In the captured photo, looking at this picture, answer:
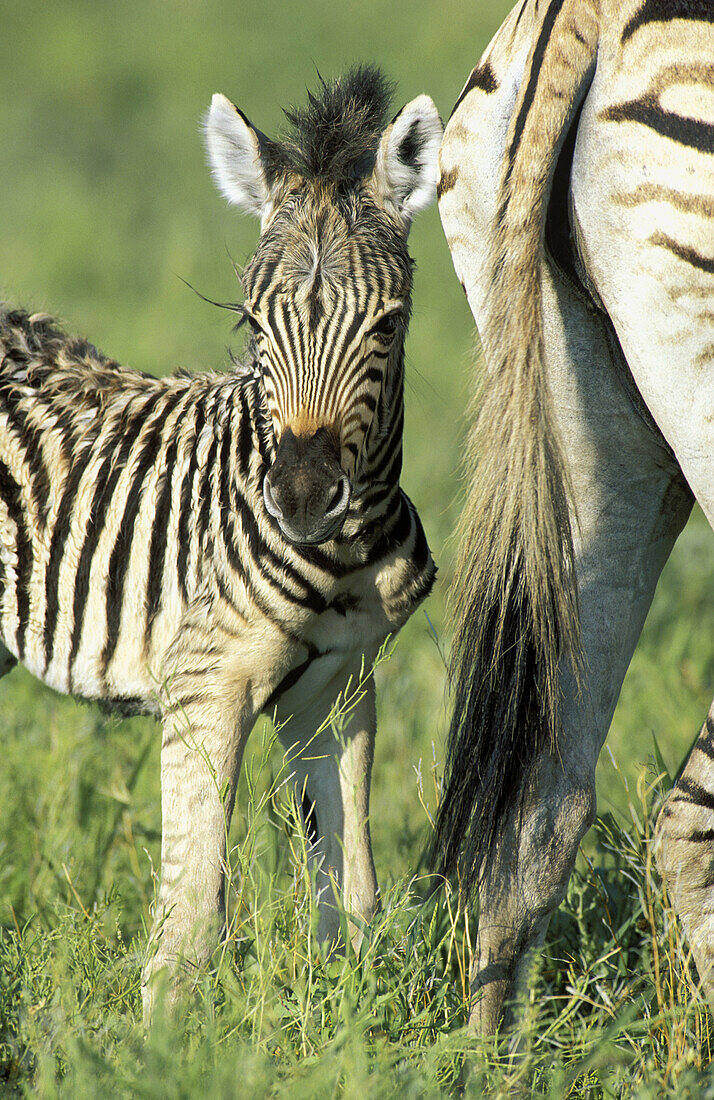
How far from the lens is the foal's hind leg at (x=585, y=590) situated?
257 centimetres

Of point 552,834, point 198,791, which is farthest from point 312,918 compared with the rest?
point 552,834

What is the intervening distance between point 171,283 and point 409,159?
381 inches

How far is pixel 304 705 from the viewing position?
3.11 m

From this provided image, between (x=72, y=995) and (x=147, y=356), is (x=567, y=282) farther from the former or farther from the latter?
(x=147, y=356)

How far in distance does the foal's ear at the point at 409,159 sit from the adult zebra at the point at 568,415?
0.19 meters

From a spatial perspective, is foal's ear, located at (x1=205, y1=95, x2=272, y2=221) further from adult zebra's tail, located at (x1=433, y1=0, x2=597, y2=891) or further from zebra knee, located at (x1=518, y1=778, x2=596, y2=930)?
zebra knee, located at (x1=518, y1=778, x2=596, y2=930)

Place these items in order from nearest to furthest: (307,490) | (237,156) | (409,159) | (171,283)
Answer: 1. (307,490)
2. (409,159)
3. (237,156)
4. (171,283)

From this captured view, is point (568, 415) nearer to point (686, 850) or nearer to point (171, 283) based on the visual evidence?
point (686, 850)

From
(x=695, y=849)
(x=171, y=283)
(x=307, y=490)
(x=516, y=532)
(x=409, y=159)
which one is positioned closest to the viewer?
(x=307, y=490)

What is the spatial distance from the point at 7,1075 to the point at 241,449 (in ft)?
5.38

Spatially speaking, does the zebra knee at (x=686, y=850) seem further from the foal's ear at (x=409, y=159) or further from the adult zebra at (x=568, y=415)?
the foal's ear at (x=409, y=159)

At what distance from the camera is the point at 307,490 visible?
8.04 feet

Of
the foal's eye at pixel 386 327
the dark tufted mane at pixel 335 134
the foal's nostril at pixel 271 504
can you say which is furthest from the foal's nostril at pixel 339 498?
the dark tufted mane at pixel 335 134

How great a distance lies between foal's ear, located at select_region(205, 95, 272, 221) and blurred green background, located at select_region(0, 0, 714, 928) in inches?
19.7
